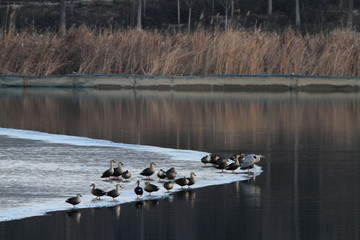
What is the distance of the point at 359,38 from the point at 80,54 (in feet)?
30.2

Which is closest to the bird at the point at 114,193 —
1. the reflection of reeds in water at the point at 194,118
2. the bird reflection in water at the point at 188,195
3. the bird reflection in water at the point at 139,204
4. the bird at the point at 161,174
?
the bird reflection in water at the point at 139,204

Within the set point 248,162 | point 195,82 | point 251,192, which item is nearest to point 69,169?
point 248,162

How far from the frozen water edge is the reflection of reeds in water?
109 cm

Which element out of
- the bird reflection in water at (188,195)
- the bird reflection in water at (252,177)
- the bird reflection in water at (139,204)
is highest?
the bird reflection in water at (139,204)

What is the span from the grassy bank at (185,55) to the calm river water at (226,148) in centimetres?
147

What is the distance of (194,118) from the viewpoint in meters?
16.7

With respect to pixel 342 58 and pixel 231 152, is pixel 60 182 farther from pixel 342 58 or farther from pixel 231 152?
pixel 342 58

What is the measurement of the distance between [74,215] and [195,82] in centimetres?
1884

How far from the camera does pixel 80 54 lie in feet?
88.0

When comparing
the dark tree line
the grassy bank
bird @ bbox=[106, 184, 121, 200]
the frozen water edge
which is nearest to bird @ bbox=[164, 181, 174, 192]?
the frozen water edge

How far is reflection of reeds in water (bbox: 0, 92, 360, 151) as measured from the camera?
1302 centimetres

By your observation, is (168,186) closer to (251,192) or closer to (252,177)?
(251,192)

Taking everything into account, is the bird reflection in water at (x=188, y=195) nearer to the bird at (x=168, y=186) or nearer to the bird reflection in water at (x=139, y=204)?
the bird at (x=168, y=186)

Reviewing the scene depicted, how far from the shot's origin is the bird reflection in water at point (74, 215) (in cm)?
690
